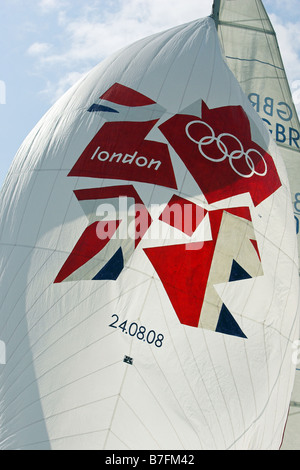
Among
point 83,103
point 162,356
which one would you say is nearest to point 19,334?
point 162,356

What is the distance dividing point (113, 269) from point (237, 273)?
977 millimetres

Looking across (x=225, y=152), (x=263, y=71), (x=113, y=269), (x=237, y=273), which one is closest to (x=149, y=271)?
(x=113, y=269)

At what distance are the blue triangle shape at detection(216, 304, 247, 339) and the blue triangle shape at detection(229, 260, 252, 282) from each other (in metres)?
0.24

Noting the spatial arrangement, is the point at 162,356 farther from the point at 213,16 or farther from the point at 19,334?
the point at 213,16

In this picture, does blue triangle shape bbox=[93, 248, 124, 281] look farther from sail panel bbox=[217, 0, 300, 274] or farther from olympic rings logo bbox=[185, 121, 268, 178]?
sail panel bbox=[217, 0, 300, 274]

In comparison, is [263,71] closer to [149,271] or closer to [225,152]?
[225,152]

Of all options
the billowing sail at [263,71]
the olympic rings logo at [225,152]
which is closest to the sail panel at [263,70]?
the billowing sail at [263,71]

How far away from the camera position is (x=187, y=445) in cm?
476

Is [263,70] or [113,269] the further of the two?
[263,70]

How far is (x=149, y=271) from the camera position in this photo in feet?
16.5

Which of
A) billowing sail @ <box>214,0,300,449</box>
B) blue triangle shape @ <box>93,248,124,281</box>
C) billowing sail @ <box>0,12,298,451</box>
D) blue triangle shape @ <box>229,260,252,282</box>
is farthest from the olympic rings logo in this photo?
billowing sail @ <box>214,0,300,449</box>

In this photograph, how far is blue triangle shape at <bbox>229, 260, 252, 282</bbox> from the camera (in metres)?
5.24

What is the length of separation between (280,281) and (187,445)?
1.57m
